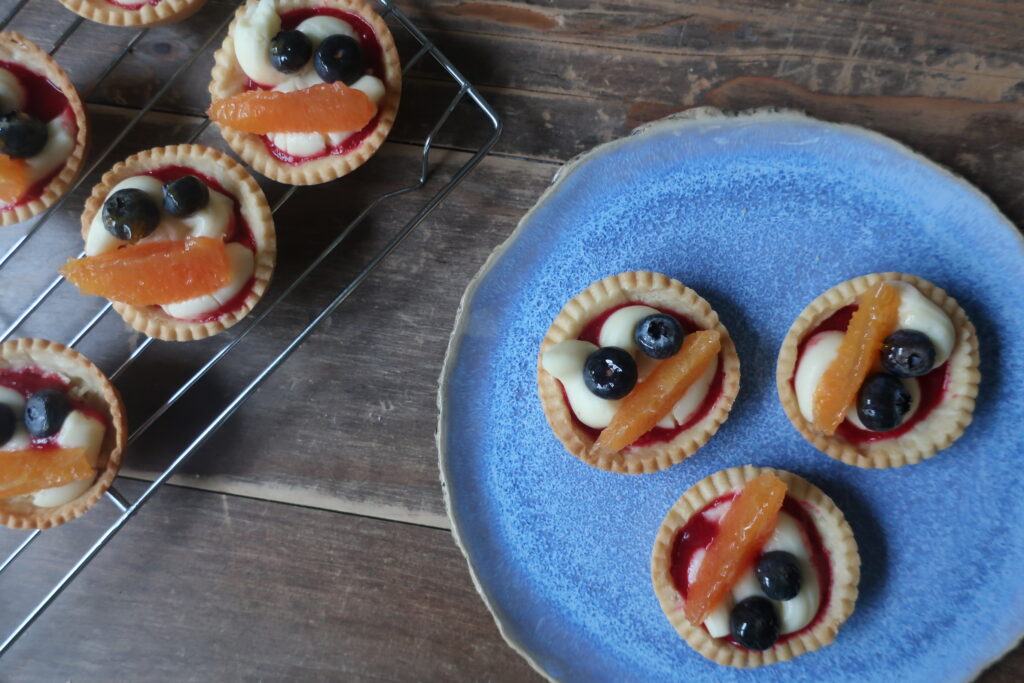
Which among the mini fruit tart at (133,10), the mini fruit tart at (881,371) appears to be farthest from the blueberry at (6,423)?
the mini fruit tart at (881,371)

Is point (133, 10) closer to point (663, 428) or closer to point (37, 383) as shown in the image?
point (37, 383)

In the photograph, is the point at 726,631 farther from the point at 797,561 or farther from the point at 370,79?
the point at 370,79

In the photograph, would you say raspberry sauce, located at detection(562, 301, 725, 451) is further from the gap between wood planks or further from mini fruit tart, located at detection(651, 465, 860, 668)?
the gap between wood planks

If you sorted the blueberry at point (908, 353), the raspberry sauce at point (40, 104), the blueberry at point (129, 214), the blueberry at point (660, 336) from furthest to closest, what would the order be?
the raspberry sauce at point (40, 104) → the blueberry at point (129, 214) → the blueberry at point (660, 336) → the blueberry at point (908, 353)

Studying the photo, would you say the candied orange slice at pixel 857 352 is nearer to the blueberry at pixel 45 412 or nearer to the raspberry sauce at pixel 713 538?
the raspberry sauce at pixel 713 538

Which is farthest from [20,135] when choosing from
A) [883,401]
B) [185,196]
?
[883,401]

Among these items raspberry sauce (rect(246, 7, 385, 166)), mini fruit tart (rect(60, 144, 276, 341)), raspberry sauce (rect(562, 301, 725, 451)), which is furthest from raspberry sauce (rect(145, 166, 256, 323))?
raspberry sauce (rect(562, 301, 725, 451))
